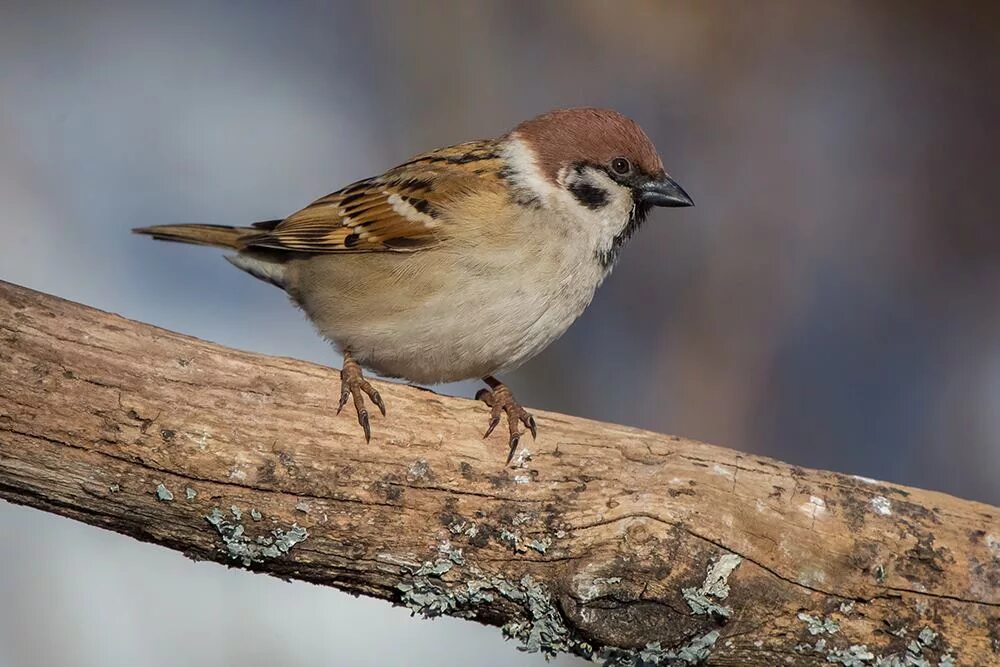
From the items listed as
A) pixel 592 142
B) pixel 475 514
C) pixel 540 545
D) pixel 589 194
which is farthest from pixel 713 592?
pixel 592 142

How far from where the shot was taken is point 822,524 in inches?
113

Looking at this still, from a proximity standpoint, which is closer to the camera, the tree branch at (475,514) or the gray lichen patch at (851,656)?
the tree branch at (475,514)

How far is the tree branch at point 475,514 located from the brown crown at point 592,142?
1001mm

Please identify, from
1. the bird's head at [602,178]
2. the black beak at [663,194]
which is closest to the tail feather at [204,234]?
the bird's head at [602,178]

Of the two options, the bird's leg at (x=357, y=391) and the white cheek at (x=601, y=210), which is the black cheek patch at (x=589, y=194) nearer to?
the white cheek at (x=601, y=210)

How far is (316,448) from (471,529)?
1.42ft

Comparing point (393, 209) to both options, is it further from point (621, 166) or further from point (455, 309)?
point (621, 166)

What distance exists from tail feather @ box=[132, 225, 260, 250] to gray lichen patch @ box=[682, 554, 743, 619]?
2.05 meters

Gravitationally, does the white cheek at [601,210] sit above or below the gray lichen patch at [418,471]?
above

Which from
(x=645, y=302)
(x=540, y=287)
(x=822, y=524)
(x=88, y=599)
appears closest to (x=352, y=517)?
(x=540, y=287)

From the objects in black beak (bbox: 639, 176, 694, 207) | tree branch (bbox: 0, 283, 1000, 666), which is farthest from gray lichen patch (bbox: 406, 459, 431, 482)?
black beak (bbox: 639, 176, 694, 207)

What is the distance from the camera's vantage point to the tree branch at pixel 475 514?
8.42ft

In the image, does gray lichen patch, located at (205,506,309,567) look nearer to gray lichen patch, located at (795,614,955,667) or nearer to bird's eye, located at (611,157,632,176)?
gray lichen patch, located at (795,614,955,667)

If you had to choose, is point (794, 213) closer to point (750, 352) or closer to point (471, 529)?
point (750, 352)
